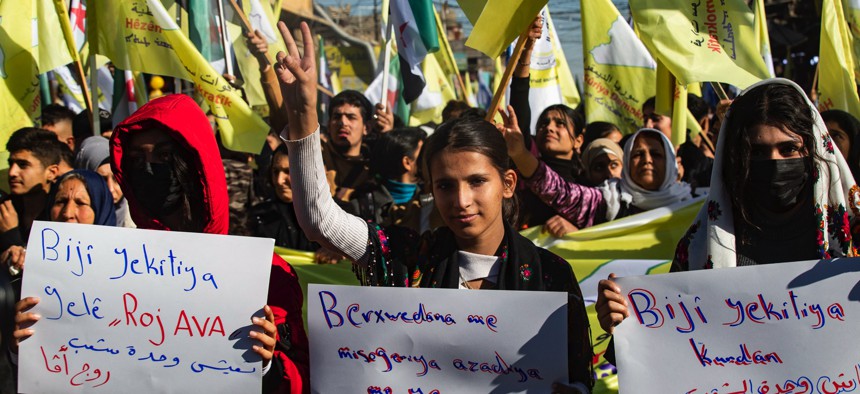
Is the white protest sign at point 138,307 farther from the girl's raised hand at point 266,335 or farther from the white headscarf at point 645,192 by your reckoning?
the white headscarf at point 645,192

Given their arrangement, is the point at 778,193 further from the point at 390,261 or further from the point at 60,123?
the point at 60,123

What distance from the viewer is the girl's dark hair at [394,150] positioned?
5.55 metres

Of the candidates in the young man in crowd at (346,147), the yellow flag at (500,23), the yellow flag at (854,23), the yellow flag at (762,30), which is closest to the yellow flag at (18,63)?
the young man in crowd at (346,147)

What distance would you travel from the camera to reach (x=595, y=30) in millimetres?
6582

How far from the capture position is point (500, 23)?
13.4 feet

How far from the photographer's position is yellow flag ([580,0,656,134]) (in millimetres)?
6621

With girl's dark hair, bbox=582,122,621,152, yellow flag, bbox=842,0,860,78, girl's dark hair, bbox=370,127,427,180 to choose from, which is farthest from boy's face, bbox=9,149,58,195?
yellow flag, bbox=842,0,860,78

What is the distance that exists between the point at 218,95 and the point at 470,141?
3.25 meters

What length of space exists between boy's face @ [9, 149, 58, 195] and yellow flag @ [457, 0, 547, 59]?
239 cm

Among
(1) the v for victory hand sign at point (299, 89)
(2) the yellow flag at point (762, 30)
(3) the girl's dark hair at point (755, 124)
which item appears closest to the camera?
(1) the v for victory hand sign at point (299, 89)

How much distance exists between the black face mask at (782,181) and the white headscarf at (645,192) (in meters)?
2.20

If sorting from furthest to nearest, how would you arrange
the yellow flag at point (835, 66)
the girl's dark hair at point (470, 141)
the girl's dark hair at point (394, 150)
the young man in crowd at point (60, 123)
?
the young man in crowd at point (60, 123), the yellow flag at point (835, 66), the girl's dark hair at point (394, 150), the girl's dark hair at point (470, 141)

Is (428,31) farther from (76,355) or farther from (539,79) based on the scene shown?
(76,355)

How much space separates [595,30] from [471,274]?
4.36 meters
